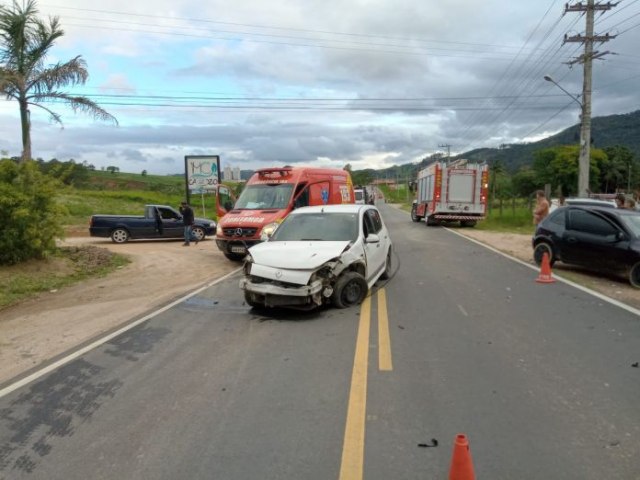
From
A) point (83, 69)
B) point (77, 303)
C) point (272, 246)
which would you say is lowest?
point (77, 303)

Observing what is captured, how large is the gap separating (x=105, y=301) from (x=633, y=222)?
33.7 feet

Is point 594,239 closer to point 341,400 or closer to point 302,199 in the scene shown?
point 302,199

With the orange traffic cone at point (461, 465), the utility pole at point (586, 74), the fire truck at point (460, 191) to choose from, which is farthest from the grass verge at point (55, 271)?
the utility pole at point (586, 74)

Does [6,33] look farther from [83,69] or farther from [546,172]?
[546,172]

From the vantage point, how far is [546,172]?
319ft

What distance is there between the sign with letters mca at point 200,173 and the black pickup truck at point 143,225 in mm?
2901

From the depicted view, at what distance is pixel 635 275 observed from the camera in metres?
10.3

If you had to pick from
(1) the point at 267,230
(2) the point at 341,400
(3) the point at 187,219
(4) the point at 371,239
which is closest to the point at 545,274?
(4) the point at 371,239

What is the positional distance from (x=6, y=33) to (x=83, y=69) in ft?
7.45

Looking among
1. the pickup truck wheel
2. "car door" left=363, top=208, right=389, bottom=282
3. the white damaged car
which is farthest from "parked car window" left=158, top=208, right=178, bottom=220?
the white damaged car

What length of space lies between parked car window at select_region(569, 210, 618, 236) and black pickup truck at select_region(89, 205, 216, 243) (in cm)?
1401

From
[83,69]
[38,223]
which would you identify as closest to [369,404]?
[38,223]

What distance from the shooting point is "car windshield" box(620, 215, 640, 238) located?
10767mm

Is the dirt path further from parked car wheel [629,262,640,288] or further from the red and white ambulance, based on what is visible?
the red and white ambulance
